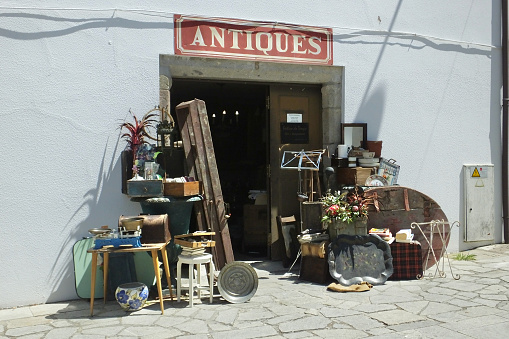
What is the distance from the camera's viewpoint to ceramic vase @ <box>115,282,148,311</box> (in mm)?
5266

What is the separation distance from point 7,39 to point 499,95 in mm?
7063

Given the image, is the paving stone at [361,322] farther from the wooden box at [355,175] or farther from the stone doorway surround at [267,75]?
the stone doorway surround at [267,75]

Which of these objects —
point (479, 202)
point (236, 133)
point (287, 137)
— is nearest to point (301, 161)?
point (287, 137)

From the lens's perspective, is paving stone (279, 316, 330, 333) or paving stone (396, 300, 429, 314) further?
paving stone (396, 300, 429, 314)

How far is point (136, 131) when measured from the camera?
5883 mm

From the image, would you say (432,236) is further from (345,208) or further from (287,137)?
(287,137)

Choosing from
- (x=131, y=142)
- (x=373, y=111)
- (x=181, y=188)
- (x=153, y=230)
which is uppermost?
(x=373, y=111)

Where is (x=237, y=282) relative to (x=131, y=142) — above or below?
below

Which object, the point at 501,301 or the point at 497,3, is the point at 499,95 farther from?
the point at 501,301

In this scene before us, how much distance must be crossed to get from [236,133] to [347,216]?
6.10 metres

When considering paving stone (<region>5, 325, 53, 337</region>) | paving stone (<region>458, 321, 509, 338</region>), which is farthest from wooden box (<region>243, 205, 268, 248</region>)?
paving stone (<region>458, 321, 509, 338</region>)

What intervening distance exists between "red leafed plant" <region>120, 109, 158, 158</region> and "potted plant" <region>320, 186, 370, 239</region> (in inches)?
91.2

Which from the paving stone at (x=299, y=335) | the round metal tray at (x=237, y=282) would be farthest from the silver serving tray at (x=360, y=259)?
the paving stone at (x=299, y=335)

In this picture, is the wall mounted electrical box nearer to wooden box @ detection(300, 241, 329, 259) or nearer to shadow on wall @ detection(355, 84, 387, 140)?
shadow on wall @ detection(355, 84, 387, 140)
